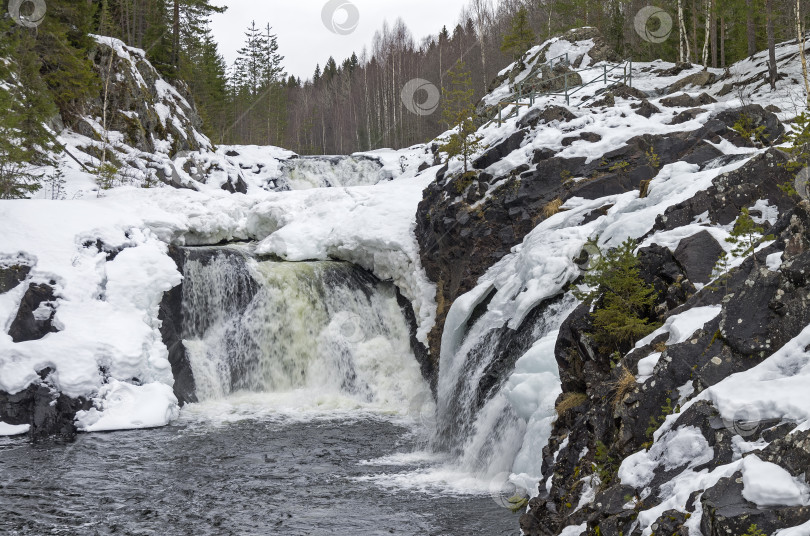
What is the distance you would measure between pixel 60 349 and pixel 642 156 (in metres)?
12.8

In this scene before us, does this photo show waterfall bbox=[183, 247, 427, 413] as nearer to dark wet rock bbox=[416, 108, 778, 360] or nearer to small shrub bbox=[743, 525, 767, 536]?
dark wet rock bbox=[416, 108, 778, 360]

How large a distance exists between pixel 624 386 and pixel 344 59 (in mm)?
79788

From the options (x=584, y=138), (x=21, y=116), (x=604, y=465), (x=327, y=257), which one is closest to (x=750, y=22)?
(x=584, y=138)

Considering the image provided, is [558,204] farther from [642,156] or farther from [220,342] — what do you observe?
[220,342]

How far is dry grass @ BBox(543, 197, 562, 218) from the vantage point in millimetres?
13673

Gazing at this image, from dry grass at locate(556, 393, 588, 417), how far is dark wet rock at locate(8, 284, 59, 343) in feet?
36.9

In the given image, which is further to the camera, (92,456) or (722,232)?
(92,456)

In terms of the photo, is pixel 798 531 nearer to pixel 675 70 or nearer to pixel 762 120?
pixel 762 120

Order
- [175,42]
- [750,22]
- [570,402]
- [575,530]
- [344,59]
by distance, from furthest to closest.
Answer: [344,59], [175,42], [750,22], [570,402], [575,530]

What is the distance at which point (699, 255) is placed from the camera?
24.2 ft

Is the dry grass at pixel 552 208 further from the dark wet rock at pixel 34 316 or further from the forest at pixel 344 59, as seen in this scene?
the dark wet rock at pixel 34 316

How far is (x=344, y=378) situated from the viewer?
1683cm

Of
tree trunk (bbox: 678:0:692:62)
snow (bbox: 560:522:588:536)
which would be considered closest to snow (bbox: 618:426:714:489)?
snow (bbox: 560:522:588:536)

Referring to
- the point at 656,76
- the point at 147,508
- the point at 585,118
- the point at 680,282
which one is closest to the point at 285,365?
the point at 147,508
